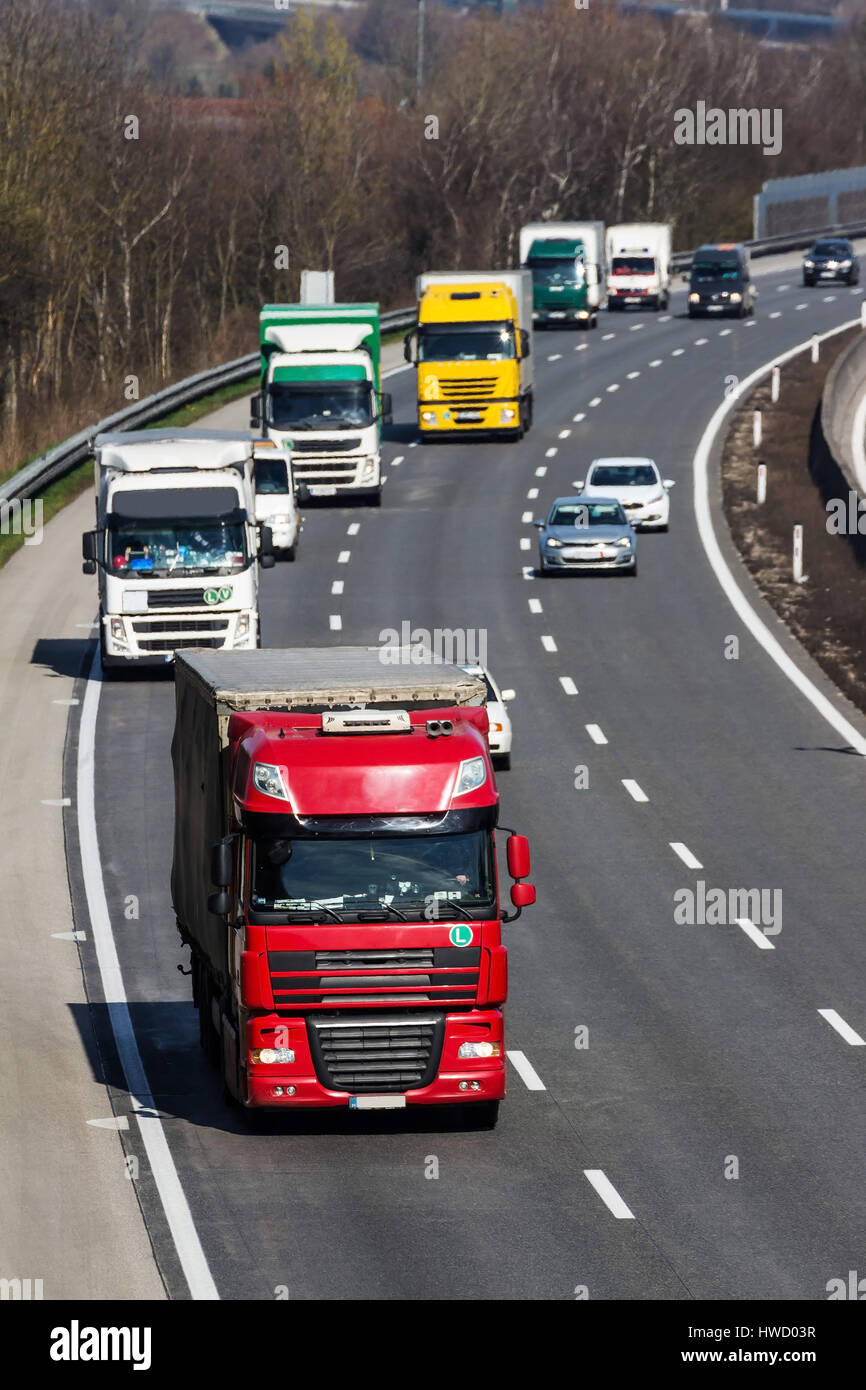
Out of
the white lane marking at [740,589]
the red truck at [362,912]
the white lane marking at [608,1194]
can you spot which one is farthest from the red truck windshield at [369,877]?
the white lane marking at [740,589]

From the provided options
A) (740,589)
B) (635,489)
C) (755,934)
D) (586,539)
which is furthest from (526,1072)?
(635,489)

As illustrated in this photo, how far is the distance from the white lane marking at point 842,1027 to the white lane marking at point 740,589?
38.8 feet

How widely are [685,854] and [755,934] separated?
319 centimetres

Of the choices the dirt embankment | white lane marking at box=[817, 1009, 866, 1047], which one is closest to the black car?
the dirt embankment

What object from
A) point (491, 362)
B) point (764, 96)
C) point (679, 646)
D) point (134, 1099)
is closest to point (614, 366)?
point (491, 362)

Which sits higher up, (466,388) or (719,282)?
(719,282)

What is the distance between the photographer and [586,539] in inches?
1816

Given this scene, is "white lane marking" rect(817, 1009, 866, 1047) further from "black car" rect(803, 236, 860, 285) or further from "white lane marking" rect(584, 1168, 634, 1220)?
"black car" rect(803, 236, 860, 285)

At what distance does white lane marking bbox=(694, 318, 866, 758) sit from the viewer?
35.1 meters

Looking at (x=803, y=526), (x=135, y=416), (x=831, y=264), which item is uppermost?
(x=831, y=264)

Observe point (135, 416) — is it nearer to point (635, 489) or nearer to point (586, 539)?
point (635, 489)

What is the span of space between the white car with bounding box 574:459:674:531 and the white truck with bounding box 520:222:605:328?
30.4 metres

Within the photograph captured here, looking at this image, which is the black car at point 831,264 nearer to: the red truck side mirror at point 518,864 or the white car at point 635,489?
the white car at point 635,489

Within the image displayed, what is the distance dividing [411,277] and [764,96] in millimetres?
60646
